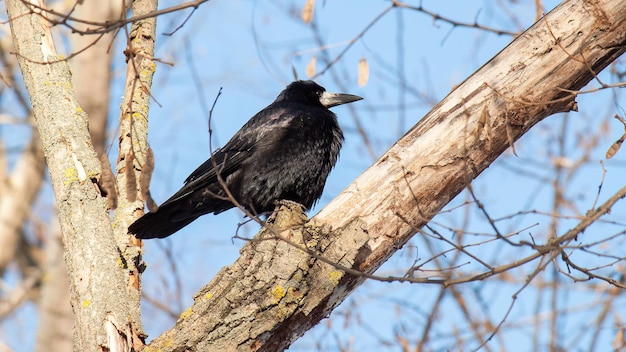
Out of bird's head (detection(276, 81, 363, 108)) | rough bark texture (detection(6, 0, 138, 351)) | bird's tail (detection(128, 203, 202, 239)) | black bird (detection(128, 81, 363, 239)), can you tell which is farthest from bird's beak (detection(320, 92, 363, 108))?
rough bark texture (detection(6, 0, 138, 351))

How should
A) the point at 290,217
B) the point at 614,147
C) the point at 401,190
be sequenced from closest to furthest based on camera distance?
the point at 614,147, the point at 401,190, the point at 290,217

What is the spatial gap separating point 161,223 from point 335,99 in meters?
2.20

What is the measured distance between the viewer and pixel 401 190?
148 inches

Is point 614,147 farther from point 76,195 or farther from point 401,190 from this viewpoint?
point 76,195

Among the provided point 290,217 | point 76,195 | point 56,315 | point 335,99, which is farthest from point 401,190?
point 56,315

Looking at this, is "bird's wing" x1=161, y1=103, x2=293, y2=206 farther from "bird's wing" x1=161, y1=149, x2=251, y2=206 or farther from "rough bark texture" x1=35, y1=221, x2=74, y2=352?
"rough bark texture" x1=35, y1=221, x2=74, y2=352

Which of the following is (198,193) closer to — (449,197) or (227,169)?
(227,169)

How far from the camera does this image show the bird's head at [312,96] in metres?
6.44

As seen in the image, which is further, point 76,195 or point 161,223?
point 161,223

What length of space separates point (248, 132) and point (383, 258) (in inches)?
84.9

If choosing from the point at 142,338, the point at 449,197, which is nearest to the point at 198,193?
the point at 142,338

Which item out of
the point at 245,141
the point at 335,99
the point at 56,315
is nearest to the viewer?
the point at 245,141

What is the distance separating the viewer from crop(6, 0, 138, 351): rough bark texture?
3.66m

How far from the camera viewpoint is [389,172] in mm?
3791
